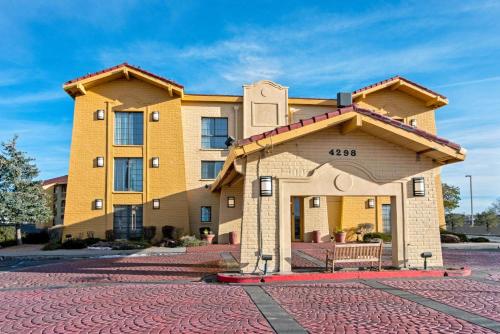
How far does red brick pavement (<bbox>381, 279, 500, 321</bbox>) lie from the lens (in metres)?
7.79

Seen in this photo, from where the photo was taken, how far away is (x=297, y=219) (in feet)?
88.2

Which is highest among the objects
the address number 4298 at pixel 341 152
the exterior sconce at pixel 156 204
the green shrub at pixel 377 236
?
the address number 4298 at pixel 341 152

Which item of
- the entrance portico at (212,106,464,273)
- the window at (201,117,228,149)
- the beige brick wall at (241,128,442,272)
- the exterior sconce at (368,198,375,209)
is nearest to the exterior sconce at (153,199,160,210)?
the window at (201,117,228,149)

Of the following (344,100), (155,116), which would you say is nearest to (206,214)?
(155,116)

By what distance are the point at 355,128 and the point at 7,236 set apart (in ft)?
77.6

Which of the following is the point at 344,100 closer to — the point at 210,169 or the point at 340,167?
the point at 340,167

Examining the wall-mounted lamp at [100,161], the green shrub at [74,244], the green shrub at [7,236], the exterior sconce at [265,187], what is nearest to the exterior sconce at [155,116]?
the wall-mounted lamp at [100,161]

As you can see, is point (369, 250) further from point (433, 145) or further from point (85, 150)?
point (85, 150)

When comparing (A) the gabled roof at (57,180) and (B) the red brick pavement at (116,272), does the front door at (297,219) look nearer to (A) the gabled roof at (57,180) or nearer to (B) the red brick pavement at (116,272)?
(B) the red brick pavement at (116,272)

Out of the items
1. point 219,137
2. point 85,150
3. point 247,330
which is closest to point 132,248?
point 85,150

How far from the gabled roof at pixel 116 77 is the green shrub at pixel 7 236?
8971 mm

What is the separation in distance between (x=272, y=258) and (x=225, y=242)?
1400 centimetres

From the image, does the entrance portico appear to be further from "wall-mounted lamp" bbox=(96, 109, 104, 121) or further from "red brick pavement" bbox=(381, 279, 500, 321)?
"wall-mounted lamp" bbox=(96, 109, 104, 121)

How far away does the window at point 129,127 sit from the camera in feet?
89.0
